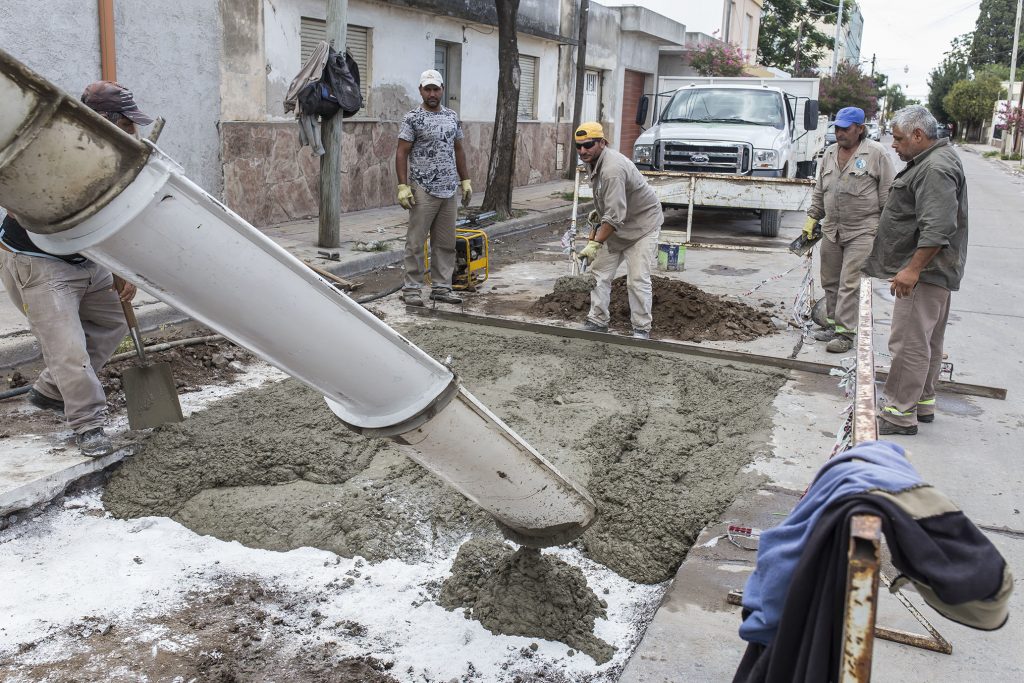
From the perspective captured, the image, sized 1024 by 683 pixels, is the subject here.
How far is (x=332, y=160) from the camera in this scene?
10.1 metres

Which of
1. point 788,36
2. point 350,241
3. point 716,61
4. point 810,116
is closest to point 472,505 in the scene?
point 350,241

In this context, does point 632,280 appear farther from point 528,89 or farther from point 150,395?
point 528,89

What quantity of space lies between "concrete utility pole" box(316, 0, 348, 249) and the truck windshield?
692 centimetres

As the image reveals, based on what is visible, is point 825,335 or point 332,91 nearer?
point 825,335

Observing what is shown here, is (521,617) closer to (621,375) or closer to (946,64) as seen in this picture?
(621,375)

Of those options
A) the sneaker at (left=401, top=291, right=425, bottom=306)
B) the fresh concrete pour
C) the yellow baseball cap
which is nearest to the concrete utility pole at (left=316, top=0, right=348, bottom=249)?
the sneaker at (left=401, top=291, right=425, bottom=306)

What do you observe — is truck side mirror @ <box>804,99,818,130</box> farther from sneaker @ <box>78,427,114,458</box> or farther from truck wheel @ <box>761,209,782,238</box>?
sneaker @ <box>78,427,114,458</box>

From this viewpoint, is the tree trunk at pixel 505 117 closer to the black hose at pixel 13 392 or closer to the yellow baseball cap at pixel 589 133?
the yellow baseball cap at pixel 589 133

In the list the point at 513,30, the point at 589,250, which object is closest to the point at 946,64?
the point at 513,30

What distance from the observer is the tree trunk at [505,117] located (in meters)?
13.7

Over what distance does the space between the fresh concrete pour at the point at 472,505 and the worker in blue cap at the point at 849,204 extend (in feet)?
5.31

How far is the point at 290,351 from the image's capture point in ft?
6.68

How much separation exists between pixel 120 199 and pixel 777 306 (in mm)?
7892

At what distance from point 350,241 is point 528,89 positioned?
1016 centimetres
